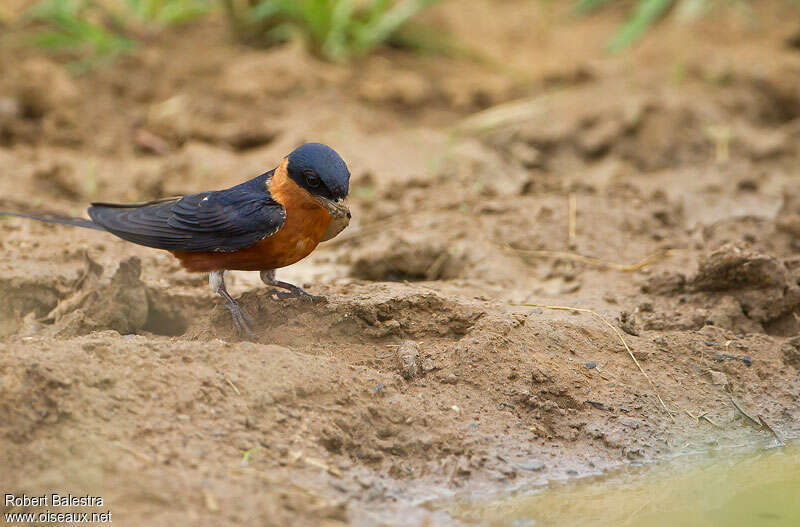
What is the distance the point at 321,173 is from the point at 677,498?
2076mm

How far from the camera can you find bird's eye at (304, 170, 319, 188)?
405 cm

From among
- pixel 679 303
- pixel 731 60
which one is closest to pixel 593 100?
pixel 731 60

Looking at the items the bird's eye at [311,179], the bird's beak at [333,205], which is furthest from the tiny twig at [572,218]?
the bird's eye at [311,179]

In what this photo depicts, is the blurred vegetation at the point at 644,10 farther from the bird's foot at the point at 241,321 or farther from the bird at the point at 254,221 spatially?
the bird's foot at the point at 241,321

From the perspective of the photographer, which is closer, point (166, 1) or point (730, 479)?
point (730, 479)

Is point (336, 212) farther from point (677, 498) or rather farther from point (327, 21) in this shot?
point (327, 21)

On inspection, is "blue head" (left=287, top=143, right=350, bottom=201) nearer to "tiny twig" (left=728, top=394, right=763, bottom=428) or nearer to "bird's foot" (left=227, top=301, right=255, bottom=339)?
"bird's foot" (left=227, top=301, right=255, bottom=339)

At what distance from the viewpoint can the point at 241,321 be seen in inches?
164

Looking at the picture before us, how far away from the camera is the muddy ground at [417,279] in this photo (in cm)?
331

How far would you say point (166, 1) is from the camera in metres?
8.59

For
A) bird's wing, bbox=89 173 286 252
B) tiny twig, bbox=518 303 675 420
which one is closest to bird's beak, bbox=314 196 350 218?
bird's wing, bbox=89 173 286 252

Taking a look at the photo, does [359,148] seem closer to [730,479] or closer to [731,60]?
[731,60]

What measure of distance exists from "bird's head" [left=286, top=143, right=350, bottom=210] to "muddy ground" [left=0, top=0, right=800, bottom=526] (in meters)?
0.56

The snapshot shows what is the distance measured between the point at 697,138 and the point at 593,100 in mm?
959
